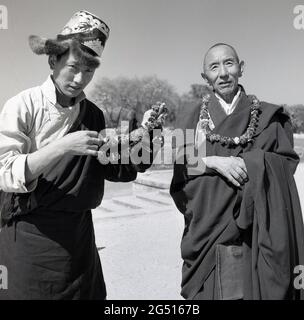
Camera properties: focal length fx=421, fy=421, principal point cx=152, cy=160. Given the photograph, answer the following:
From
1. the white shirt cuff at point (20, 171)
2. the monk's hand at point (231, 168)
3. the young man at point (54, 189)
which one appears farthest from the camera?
the monk's hand at point (231, 168)

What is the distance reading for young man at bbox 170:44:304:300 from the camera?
2.26 meters

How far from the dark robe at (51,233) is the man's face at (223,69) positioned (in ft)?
2.74

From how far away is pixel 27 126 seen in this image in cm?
198

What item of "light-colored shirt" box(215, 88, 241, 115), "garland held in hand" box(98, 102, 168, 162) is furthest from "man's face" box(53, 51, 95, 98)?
"light-colored shirt" box(215, 88, 241, 115)

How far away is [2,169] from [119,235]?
4436 mm

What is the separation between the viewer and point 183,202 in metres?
2.49

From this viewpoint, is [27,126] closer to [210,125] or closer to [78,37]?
[78,37]

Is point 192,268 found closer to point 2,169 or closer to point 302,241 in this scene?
point 302,241

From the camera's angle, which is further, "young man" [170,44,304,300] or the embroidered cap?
"young man" [170,44,304,300]

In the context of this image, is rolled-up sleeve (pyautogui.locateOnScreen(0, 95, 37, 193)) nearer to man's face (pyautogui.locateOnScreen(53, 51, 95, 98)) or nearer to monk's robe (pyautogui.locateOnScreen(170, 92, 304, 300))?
man's face (pyautogui.locateOnScreen(53, 51, 95, 98))

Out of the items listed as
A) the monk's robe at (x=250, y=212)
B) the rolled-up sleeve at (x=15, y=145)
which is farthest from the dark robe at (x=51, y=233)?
the monk's robe at (x=250, y=212)

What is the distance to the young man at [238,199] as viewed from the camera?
7.42 ft

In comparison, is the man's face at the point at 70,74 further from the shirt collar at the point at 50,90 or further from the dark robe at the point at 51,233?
the dark robe at the point at 51,233
